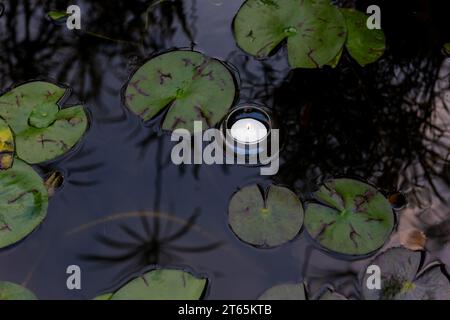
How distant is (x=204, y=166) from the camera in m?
1.71

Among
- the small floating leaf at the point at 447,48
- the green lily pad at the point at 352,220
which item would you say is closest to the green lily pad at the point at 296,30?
the small floating leaf at the point at 447,48

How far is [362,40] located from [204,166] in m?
0.76

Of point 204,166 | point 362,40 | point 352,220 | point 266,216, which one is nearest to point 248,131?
point 204,166

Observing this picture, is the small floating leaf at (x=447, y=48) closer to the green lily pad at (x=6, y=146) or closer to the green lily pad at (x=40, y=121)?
the green lily pad at (x=40, y=121)

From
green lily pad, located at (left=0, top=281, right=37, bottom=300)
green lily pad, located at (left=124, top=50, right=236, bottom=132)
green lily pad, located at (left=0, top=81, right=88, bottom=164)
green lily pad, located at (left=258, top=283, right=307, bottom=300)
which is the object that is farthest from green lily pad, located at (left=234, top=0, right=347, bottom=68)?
green lily pad, located at (left=0, top=281, right=37, bottom=300)

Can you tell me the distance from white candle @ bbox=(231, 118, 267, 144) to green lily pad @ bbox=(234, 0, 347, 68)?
0.93 feet

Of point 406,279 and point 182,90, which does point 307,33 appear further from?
point 406,279

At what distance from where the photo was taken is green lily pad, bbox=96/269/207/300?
4.83 feet

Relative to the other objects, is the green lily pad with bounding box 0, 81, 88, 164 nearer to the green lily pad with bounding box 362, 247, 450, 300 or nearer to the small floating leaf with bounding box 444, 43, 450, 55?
the green lily pad with bounding box 362, 247, 450, 300

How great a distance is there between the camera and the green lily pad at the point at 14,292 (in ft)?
4.86
